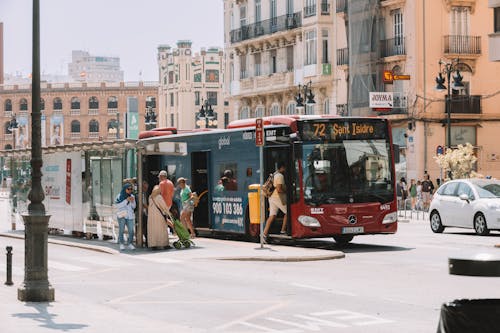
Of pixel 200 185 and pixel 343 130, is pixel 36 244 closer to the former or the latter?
pixel 343 130

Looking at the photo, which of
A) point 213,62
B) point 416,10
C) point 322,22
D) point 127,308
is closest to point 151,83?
point 213,62

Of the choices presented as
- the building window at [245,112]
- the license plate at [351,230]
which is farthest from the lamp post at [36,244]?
the building window at [245,112]

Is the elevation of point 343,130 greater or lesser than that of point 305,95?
lesser

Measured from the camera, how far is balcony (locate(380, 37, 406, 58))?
60.7 m

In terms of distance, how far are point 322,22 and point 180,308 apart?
55000 mm

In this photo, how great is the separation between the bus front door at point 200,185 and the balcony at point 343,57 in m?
36.4

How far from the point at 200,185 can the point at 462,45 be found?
33.3 m

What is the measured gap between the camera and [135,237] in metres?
27.7

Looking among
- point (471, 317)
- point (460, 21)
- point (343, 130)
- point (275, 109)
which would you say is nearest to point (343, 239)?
point (343, 130)

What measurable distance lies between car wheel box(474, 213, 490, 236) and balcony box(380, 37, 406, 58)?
1195 inches

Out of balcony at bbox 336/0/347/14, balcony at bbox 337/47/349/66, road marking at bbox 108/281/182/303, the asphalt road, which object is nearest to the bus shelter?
the asphalt road

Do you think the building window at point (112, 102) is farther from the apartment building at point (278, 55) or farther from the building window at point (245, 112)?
the building window at point (245, 112)

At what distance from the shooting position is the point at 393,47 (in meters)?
61.7

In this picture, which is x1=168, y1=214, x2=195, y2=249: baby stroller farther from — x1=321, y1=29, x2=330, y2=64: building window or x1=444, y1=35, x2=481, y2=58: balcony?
x1=321, y1=29, x2=330, y2=64: building window
